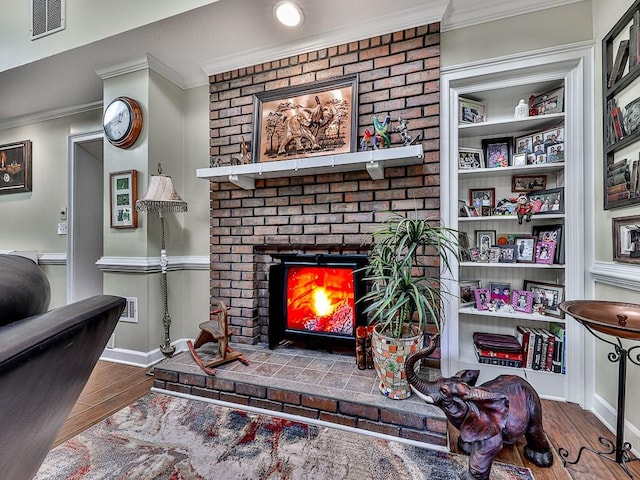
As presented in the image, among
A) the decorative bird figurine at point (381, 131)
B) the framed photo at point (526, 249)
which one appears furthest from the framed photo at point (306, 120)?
the framed photo at point (526, 249)

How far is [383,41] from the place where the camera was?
221 cm

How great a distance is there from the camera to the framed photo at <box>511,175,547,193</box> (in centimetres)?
212

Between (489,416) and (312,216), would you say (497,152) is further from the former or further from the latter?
(489,416)

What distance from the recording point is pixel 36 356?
0.53 metres

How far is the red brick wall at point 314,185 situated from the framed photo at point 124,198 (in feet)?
2.02

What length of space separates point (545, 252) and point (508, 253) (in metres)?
0.21

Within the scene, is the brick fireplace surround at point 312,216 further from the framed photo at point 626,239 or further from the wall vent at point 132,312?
the framed photo at point 626,239

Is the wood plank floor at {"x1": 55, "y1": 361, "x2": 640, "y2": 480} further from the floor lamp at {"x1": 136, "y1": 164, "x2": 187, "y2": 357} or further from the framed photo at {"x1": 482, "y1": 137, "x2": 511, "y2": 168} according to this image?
the framed photo at {"x1": 482, "y1": 137, "x2": 511, "y2": 168}

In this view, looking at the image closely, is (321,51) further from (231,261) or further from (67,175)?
(67,175)

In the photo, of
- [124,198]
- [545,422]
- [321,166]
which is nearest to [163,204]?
[124,198]

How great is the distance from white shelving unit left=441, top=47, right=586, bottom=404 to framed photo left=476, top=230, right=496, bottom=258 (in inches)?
1.5

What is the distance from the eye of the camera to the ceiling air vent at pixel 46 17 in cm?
249

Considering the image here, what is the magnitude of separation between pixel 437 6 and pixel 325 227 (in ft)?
5.29

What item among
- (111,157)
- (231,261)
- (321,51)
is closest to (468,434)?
(231,261)
